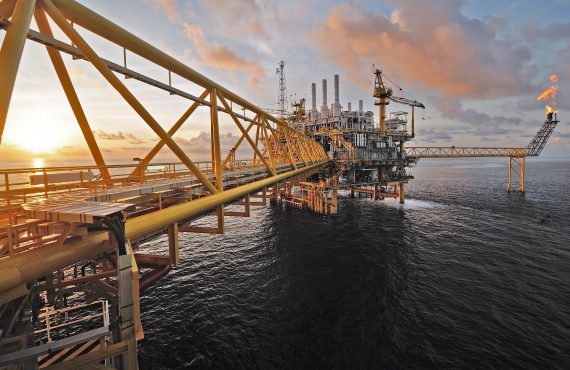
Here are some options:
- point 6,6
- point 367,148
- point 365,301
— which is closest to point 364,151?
point 367,148

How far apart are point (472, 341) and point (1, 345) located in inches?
832

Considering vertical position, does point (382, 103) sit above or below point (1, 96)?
above

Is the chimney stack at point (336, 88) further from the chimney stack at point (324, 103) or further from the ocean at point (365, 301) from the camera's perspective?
the ocean at point (365, 301)

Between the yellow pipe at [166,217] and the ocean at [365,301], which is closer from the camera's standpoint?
the yellow pipe at [166,217]

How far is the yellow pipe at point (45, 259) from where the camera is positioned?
372 cm

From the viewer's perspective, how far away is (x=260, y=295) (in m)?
Result: 21.0

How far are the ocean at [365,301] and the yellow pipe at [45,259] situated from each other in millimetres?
12833

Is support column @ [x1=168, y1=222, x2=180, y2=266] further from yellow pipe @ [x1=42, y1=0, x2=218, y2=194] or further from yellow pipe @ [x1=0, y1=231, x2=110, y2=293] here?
yellow pipe @ [x1=0, y1=231, x2=110, y2=293]

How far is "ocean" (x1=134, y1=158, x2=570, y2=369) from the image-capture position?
14.6m

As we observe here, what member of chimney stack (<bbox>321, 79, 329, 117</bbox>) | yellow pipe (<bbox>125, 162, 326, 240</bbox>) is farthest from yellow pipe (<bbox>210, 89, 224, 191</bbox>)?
chimney stack (<bbox>321, 79, 329, 117</bbox>)

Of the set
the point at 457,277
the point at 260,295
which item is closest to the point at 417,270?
the point at 457,277

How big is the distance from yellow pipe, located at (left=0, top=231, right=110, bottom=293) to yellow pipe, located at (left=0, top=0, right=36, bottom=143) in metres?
2.07

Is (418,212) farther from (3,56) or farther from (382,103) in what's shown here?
(3,56)

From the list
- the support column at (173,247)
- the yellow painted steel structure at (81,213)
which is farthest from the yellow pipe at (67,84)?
the support column at (173,247)
